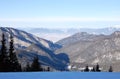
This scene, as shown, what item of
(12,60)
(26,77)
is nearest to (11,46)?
(12,60)

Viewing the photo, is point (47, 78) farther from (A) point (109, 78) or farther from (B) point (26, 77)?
(A) point (109, 78)

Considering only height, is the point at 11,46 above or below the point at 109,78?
above

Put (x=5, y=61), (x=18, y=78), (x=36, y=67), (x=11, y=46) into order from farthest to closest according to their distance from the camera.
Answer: (x=36, y=67), (x=11, y=46), (x=5, y=61), (x=18, y=78)

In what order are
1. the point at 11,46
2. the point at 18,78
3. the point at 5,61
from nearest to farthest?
1. the point at 18,78
2. the point at 5,61
3. the point at 11,46

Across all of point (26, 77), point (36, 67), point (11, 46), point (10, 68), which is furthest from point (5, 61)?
point (26, 77)

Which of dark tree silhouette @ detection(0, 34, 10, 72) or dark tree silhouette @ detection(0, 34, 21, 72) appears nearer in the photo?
dark tree silhouette @ detection(0, 34, 10, 72)

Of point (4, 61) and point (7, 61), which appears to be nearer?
point (4, 61)

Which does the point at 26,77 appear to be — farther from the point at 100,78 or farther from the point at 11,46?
the point at 11,46

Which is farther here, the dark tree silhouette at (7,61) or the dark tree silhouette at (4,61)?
the dark tree silhouette at (7,61)

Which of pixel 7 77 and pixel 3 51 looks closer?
pixel 7 77

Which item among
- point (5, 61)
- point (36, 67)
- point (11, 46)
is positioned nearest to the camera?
point (5, 61)
